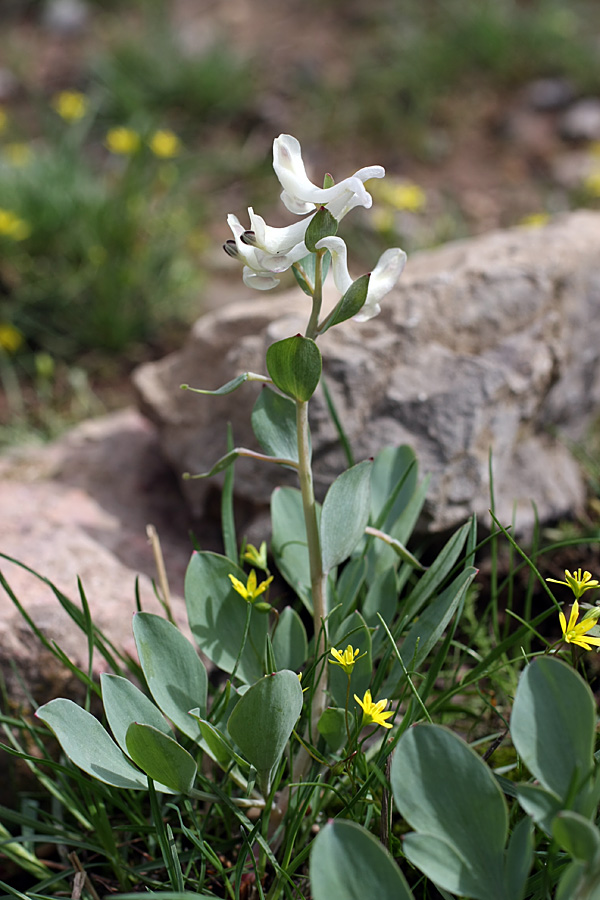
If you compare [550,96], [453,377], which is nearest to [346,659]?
[453,377]

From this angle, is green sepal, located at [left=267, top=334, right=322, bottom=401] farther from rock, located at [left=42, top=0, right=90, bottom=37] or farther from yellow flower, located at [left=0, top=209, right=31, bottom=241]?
rock, located at [left=42, top=0, right=90, bottom=37]

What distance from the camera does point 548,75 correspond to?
4.67 m

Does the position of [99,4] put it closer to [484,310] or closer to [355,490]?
[484,310]

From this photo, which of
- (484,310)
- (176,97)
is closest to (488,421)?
(484,310)

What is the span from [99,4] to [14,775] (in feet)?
19.6

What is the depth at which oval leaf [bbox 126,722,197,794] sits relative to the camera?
93 centimetres

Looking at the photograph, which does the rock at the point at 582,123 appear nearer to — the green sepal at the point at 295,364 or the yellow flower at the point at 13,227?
the yellow flower at the point at 13,227

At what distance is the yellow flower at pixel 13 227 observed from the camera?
2.94 meters

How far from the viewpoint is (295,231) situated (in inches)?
37.5

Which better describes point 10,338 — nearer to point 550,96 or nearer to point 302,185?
point 302,185

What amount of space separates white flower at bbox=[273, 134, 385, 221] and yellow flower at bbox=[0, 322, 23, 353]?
230cm

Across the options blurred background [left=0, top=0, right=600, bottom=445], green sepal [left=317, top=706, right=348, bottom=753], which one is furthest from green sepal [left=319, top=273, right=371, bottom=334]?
blurred background [left=0, top=0, right=600, bottom=445]

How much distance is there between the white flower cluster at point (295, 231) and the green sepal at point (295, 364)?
96 millimetres

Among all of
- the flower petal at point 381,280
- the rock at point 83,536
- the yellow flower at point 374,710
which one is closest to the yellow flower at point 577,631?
the yellow flower at point 374,710
